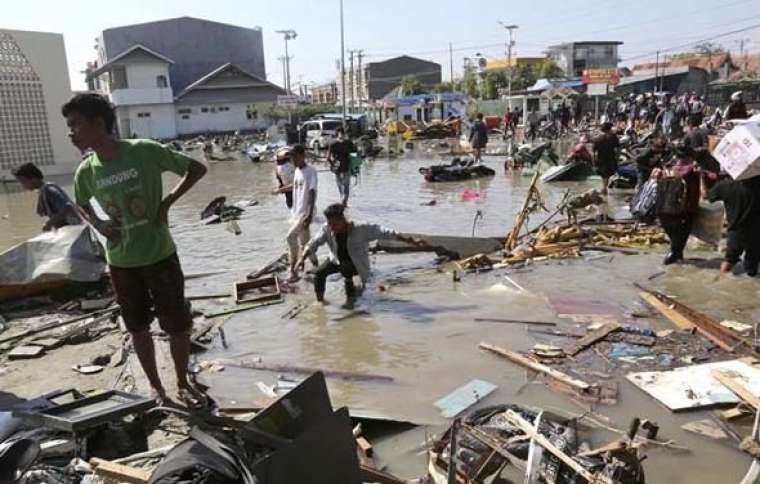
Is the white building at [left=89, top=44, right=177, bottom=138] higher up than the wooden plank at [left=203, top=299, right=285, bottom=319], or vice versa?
the white building at [left=89, top=44, right=177, bottom=138]

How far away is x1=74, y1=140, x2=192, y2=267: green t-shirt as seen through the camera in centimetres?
394

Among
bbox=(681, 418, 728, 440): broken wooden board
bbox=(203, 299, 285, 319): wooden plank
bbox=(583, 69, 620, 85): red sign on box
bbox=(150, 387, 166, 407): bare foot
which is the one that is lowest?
bbox=(203, 299, 285, 319): wooden plank

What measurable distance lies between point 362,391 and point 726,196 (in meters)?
5.30

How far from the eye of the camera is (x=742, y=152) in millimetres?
7137

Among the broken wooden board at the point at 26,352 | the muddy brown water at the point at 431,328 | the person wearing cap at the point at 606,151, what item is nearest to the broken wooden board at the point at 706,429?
the muddy brown water at the point at 431,328

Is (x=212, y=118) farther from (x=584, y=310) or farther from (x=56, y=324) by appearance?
(x=584, y=310)

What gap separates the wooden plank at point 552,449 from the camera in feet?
10.1

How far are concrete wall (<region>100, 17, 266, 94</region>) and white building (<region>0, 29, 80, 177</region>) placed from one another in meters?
38.2

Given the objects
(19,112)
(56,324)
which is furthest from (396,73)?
(56,324)

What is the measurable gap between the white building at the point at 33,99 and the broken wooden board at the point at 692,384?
26893mm

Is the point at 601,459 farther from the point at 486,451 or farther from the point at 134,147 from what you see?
the point at 134,147

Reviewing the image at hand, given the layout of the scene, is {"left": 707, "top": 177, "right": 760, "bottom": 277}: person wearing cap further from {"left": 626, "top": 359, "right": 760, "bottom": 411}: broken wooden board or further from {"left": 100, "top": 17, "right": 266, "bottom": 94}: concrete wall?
{"left": 100, "top": 17, "right": 266, "bottom": 94}: concrete wall

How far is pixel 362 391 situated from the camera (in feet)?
16.9

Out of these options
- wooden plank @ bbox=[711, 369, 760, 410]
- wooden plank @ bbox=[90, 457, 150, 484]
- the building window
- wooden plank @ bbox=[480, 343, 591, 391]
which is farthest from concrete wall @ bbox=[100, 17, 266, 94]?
wooden plank @ bbox=[90, 457, 150, 484]
